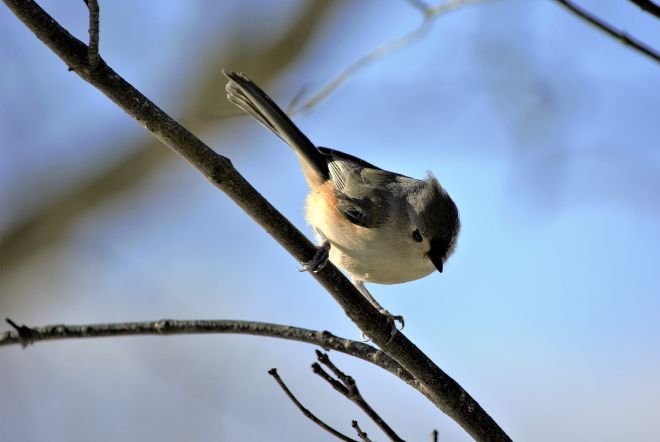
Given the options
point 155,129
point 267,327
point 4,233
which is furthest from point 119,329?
point 4,233

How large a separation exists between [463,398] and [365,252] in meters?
1.19

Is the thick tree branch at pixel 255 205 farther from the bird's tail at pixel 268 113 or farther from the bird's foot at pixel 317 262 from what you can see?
the bird's tail at pixel 268 113

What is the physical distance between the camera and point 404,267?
9.99 feet

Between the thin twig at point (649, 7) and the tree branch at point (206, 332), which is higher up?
the thin twig at point (649, 7)

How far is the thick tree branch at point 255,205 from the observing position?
5.64 feet

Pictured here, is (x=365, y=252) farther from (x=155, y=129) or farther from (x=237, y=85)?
(x=155, y=129)

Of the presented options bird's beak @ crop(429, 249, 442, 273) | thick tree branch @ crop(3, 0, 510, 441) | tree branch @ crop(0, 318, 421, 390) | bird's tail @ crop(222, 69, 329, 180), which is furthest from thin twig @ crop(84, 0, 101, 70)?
bird's beak @ crop(429, 249, 442, 273)

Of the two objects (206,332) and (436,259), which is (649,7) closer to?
(206,332)

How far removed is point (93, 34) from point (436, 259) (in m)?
1.80

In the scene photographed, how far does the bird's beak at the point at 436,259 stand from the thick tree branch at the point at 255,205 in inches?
39.6

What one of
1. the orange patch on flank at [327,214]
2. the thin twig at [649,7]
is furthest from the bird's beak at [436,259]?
the thin twig at [649,7]

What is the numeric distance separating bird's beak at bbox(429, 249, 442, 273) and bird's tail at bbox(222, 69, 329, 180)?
0.68 meters

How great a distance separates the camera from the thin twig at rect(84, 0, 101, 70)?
1.63 meters

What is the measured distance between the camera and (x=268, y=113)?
285 cm
